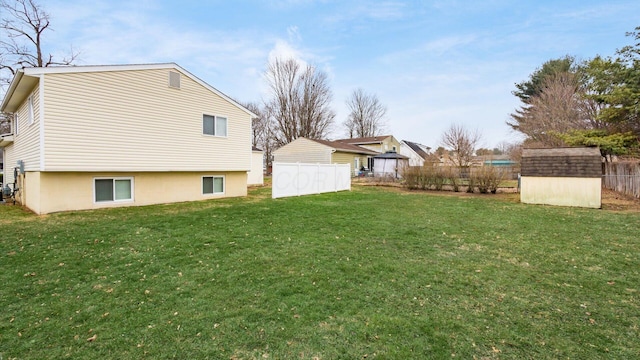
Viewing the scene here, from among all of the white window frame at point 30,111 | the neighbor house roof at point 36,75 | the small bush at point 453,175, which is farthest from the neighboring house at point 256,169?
the small bush at point 453,175

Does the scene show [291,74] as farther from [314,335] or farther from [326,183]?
[314,335]

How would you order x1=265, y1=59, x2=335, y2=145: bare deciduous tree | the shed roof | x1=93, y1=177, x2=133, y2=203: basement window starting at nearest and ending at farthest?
x1=93, y1=177, x2=133, y2=203: basement window, the shed roof, x1=265, y1=59, x2=335, y2=145: bare deciduous tree

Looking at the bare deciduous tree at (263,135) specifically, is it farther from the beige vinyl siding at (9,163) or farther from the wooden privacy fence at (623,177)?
the wooden privacy fence at (623,177)

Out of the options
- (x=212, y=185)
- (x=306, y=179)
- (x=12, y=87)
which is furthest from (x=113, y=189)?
(x=306, y=179)

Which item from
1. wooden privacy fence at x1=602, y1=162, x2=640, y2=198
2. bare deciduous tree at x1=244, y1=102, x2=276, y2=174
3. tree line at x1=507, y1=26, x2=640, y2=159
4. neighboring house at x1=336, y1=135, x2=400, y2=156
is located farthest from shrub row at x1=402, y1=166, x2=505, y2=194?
bare deciduous tree at x1=244, y1=102, x2=276, y2=174

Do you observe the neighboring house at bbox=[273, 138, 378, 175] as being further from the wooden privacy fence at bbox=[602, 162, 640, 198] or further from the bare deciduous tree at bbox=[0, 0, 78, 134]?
the bare deciduous tree at bbox=[0, 0, 78, 134]

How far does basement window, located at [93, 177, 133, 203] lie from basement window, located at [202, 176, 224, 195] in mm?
2790

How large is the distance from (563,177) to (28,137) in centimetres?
1913

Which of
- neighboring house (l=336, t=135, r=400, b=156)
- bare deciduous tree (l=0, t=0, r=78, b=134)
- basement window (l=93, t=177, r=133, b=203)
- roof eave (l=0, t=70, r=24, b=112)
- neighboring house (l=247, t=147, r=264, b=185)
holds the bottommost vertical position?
basement window (l=93, t=177, r=133, b=203)

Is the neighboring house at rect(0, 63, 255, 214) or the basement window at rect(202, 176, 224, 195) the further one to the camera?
the basement window at rect(202, 176, 224, 195)

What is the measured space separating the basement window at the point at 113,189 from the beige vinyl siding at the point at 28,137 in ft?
5.16

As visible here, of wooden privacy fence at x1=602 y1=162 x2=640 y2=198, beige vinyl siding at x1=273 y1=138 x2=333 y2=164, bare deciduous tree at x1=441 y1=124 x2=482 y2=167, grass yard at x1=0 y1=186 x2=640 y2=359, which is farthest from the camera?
bare deciduous tree at x1=441 y1=124 x2=482 y2=167

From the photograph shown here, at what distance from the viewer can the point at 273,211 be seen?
364 inches

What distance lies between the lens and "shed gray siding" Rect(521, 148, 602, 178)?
1017cm
